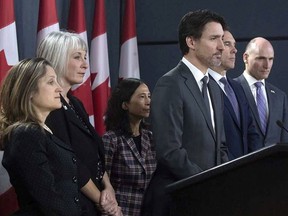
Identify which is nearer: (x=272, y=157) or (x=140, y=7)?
(x=272, y=157)

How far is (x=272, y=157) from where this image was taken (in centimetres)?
164

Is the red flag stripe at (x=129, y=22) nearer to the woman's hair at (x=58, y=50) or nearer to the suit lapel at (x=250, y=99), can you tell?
the suit lapel at (x=250, y=99)

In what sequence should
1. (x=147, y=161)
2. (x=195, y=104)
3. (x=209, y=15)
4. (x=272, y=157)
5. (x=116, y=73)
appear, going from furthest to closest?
(x=116, y=73) → (x=147, y=161) → (x=209, y=15) → (x=195, y=104) → (x=272, y=157)

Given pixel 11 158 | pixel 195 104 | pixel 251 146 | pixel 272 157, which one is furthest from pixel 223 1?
pixel 272 157

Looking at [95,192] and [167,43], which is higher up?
[167,43]

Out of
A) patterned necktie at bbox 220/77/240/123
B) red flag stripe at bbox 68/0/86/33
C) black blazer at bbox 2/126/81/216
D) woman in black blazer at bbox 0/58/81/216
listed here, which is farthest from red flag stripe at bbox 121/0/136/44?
black blazer at bbox 2/126/81/216

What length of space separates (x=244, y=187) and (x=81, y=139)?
1.06m

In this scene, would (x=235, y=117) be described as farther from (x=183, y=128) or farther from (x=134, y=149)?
(x=183, y=128)

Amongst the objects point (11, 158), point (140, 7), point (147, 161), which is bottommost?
point (147, 161)

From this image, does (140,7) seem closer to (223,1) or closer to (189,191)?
(223,1)

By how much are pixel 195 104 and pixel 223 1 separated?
227 centimetres

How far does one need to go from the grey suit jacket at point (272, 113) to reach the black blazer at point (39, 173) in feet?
4.49

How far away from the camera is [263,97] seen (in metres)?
3.54

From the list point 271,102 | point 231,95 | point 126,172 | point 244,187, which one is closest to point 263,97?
point 271,102
